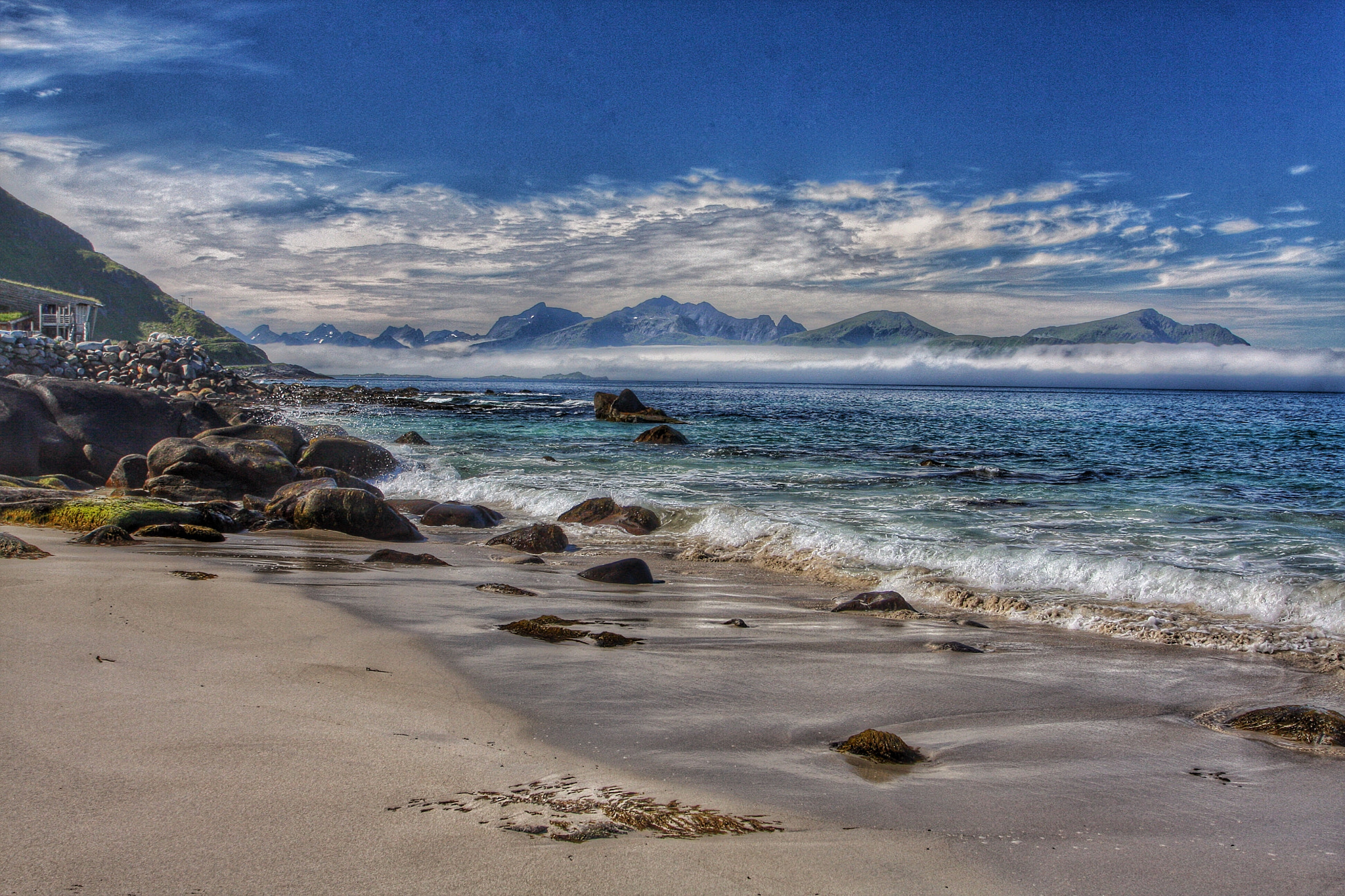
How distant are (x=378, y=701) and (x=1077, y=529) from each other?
1034cm

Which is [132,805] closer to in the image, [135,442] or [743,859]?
[743,859]

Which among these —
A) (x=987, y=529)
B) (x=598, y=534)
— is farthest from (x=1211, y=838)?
(x=598, y=534)

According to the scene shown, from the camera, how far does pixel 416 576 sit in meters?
7.34

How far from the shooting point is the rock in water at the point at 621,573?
7840mm

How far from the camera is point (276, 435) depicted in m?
16.5

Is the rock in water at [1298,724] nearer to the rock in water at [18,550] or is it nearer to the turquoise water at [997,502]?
the turquoise water at [997,502]

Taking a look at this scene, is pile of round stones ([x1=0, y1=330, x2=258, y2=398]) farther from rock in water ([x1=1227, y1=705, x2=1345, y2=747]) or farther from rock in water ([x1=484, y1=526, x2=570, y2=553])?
rock in water ([x1=1227, y1=705, x2=1345, y2=747])

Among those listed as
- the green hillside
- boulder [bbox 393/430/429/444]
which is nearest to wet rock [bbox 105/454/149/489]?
boulder [bbox 393/430/429/444]

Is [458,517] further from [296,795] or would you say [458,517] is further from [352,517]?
[296,795]

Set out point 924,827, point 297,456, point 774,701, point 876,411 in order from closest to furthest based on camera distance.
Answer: point 924,827 < point 774,701 < point 297,456 < point 876,411

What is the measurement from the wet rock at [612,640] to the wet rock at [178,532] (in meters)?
5.81

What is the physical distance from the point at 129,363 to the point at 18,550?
110 ft

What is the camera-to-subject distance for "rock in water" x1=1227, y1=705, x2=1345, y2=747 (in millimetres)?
3891

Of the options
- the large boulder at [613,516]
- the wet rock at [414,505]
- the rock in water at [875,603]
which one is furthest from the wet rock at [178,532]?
the rock in water at [875,603]
